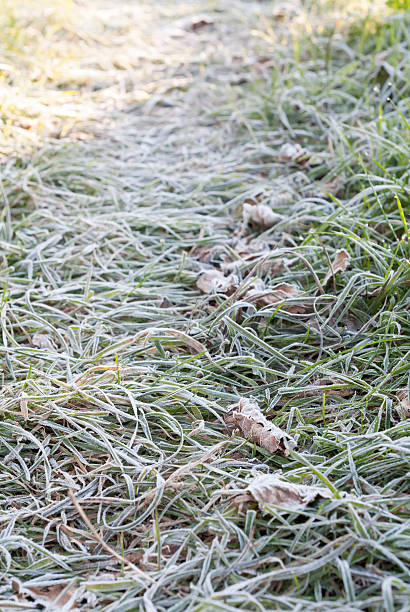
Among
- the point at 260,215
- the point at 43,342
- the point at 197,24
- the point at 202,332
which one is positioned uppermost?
the point at 197,24

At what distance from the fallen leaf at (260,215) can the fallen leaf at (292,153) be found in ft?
1.48

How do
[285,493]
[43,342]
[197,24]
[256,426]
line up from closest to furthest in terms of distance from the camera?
[285,493], [256,426], [43,342], [197,24]

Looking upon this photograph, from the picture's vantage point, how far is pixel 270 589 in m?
1.29

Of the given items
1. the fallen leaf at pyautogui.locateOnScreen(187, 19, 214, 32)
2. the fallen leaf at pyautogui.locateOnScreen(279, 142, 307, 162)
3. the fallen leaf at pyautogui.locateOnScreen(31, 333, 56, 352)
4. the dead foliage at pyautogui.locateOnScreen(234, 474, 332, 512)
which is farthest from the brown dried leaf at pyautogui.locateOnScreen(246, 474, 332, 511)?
the fallen leaf at pyautogui.locateOnScreen(187, 19, 214, 32)

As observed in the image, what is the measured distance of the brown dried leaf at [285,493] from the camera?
1.38 metres

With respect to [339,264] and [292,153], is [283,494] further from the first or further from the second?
[292,153]

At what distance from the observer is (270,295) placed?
208 centimetres

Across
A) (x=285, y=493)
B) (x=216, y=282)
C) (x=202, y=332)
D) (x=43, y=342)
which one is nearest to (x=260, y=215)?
(x=216, y=282)

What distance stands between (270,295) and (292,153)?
41.8 inches

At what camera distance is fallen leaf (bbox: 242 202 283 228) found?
8.21ft

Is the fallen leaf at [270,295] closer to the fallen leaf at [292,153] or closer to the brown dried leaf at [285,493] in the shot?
the brown dried leaf at [285,493]

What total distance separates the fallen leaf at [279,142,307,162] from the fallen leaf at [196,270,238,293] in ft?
2.86

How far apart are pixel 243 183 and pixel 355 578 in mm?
1891

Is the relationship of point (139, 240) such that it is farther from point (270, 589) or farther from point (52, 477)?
point (270, 589)
